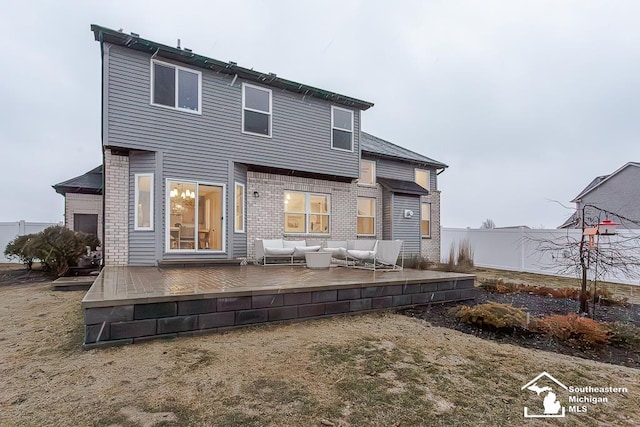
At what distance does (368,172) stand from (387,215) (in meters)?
1.98

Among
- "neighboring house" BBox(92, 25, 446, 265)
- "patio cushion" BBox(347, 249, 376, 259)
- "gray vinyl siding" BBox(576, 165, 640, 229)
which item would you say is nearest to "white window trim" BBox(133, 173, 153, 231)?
"neighboring house" BBox(92, 25, 446, 265)

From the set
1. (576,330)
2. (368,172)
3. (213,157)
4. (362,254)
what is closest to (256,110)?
(213,157)

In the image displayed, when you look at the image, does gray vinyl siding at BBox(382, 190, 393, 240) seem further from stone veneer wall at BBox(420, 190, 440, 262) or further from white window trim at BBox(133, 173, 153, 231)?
white window trim at BBox(133, 173, 153, 231)

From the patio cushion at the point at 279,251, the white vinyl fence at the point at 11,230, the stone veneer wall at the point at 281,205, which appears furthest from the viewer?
the white vinyl fence at the point at 11,230

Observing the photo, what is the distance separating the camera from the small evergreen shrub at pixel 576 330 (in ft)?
12.9

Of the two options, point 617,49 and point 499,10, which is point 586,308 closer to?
point 499,10

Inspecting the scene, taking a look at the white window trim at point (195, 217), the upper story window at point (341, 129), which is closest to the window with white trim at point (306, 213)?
the upper story window at point (341, 129)

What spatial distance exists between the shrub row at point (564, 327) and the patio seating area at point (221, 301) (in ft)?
4.29

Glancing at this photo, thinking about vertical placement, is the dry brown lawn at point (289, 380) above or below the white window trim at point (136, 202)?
below

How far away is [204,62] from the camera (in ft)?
28.5

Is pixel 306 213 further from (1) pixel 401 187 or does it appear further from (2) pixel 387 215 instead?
(1) pixel 401 187

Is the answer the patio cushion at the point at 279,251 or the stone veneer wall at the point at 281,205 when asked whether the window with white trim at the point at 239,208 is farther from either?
the patio cushion at the point at 279,251

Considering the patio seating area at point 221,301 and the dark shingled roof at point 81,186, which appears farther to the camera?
the dark shingled roof at point 81,186

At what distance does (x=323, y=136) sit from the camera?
1095 centimetres
